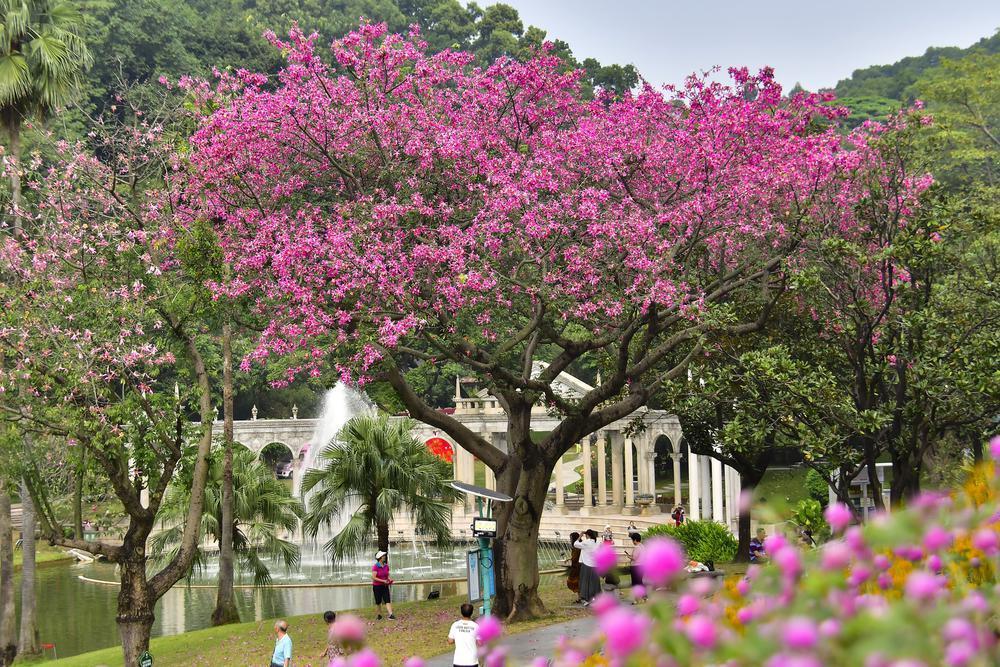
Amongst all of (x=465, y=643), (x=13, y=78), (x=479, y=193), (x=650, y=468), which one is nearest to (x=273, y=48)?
(x=650, y=468)

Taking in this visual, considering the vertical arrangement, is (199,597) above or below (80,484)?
below

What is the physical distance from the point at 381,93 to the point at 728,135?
6191 mm

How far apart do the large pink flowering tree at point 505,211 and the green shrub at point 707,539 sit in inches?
354

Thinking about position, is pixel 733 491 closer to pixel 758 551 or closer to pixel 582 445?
pixel 758 551

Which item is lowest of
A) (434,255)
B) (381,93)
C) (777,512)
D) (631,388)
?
(777,512)

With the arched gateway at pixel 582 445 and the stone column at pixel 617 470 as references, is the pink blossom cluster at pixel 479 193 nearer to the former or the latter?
the arched gateway at pixel 582 445

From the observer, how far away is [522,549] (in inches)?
789

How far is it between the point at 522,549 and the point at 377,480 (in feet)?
23.0

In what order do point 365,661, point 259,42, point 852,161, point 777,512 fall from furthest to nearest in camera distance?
point 259,42 → point 852,161 → point 777,512 → point 365,661

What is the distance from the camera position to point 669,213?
1877 cm

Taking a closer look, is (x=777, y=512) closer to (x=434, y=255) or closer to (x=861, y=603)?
(x=861, y=603)

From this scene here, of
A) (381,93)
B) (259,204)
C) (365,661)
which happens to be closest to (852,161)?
(381,93)

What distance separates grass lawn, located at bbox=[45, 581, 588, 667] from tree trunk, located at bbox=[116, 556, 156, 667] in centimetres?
122

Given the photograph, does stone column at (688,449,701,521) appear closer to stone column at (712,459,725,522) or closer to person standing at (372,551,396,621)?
stone column at (712,459,725,522)
